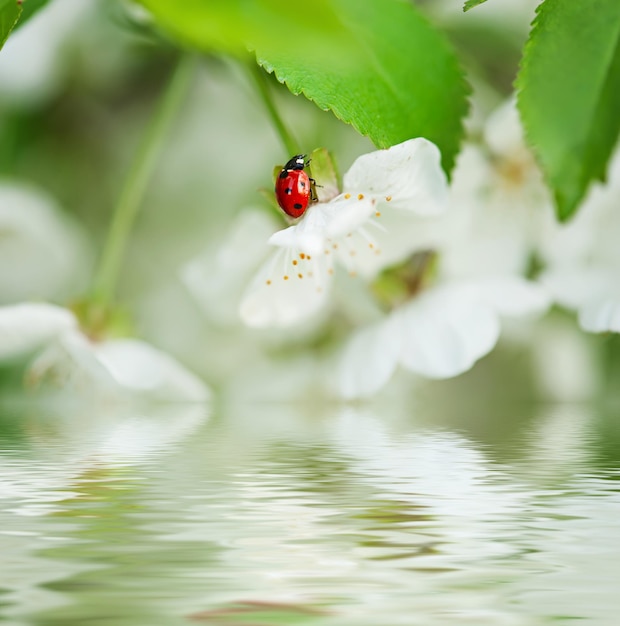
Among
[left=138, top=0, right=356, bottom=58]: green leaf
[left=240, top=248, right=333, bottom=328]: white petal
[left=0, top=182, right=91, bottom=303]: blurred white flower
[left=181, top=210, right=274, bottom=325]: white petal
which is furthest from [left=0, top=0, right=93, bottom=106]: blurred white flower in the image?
[left=138, top=0, right=356, bottom=58]: green leaf

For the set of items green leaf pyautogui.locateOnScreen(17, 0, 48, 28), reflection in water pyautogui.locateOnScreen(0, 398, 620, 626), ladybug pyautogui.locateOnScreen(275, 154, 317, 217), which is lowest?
reflection in water pyautogui.locateOnScreen(0, 398, 620, 626)

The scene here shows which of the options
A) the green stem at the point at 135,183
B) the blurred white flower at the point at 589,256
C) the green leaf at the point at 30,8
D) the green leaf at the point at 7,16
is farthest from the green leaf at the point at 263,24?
the green stem at the point at 135,183

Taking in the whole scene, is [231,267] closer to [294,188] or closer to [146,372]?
[146,372]

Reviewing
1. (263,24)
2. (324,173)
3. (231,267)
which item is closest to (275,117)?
(324,173)

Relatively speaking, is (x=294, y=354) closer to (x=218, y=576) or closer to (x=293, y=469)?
(x=293, y=469)

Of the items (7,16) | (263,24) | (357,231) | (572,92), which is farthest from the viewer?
(357,231)

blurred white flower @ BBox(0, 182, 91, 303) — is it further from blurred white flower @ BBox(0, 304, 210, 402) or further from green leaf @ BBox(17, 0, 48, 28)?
green leaf @ BBox(17, 0, 48, 28)

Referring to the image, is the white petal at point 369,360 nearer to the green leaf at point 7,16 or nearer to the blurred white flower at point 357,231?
the blurred white flower at point 357,231
